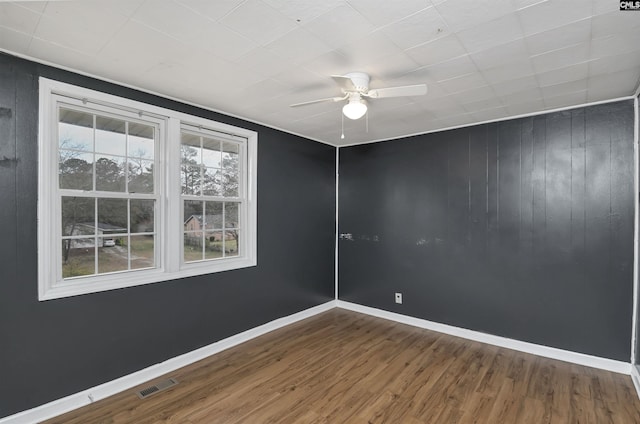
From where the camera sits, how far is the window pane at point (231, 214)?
359cm

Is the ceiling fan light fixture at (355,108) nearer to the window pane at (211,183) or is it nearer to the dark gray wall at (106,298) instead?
the dark gray wall at (106,298)

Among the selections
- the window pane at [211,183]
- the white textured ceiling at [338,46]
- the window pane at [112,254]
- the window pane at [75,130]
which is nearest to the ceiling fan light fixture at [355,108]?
the white textured ceiling at [338,46]

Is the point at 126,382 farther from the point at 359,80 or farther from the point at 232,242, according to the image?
the point at 359,80

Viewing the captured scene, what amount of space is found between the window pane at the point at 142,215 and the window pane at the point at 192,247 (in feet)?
1.21

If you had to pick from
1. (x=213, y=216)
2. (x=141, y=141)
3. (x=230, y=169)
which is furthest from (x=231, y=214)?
(x=141, y=141)

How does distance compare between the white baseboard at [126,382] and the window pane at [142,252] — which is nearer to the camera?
the white baseboard at [126,382]

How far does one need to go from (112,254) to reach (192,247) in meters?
0.72

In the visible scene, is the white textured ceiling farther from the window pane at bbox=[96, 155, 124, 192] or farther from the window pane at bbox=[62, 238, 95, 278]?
the window pane at bbox=[62, 238, 95, 278]

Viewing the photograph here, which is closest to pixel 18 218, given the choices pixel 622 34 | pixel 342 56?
pixel 342 56

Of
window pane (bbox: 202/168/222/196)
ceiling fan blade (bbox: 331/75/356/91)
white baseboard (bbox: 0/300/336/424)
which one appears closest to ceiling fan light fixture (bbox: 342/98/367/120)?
ceiling fan blade (bbox: 331/75/356/91)

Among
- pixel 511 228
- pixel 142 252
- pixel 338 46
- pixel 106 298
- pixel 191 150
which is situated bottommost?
pixel 106 298

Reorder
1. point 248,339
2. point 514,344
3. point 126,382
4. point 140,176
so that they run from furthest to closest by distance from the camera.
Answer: point 248,339
point 514,344
point 140,176
point 126,382

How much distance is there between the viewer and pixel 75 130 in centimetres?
251

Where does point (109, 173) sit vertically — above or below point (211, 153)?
below
